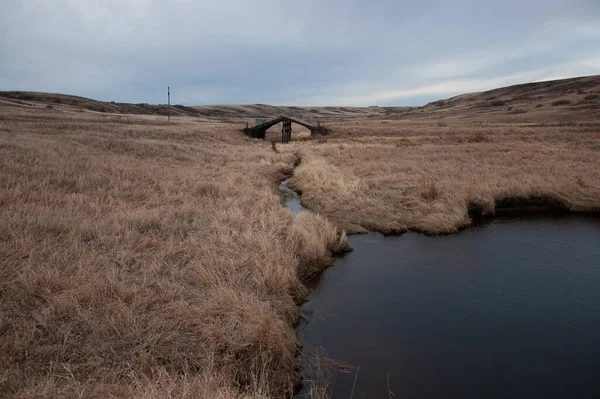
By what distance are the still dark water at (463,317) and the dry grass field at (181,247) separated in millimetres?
940

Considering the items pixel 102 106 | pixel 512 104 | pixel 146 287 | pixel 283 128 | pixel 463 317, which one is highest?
pixel 512 104

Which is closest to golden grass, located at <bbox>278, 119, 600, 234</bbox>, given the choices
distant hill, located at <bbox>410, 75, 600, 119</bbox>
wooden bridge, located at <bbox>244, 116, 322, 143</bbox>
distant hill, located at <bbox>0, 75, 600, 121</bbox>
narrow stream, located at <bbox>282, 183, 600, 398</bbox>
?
narrow stream, located at <bbox>282, 183, 600, 398</bbox>

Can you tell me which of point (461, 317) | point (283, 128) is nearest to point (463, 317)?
point (461, 317)

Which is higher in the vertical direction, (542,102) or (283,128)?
(542,102)

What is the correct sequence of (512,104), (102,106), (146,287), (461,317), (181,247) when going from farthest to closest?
(102,106)
(512,104)
(181,247)
(461,317)
(146,287)

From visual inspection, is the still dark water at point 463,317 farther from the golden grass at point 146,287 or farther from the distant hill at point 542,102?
the distant hill at point 542,102

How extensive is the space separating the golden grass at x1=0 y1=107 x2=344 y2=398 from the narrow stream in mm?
1049

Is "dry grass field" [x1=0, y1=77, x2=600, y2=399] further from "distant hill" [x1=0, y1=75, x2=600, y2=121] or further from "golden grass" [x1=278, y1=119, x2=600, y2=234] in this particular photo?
"distant hill" [x1=0, y1=75, x2=600, y2=121]

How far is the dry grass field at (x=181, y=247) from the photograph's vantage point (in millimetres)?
5254

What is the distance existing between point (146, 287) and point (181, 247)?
2182mm

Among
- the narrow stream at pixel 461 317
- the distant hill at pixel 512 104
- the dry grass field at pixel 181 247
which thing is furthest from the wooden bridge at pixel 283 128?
the narrow stream at pixel 461 317

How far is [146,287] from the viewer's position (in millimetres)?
7258

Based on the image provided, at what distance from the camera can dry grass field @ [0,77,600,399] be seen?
5.25 metres

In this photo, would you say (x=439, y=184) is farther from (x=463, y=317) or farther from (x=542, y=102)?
(x=542, y=102)
